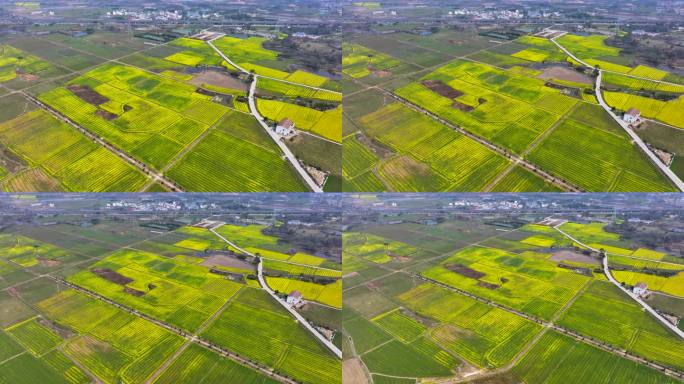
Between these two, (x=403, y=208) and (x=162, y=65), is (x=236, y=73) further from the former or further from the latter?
(x=403, y=208)

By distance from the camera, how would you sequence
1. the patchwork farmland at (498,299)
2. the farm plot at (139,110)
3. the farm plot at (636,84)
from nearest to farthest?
the patchwork farmland at (498,299)
the farm plot at (139,110)
the farm plot at (636,84)

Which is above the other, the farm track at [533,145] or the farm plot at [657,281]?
the farm track at [533,145]

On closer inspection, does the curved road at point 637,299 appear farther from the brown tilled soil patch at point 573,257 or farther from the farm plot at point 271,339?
the farm plot at point 271,339

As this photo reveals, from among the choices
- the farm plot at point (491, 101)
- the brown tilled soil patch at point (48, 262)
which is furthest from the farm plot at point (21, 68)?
the farm plot at point (491, 101)

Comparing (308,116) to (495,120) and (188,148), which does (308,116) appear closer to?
(188,148)

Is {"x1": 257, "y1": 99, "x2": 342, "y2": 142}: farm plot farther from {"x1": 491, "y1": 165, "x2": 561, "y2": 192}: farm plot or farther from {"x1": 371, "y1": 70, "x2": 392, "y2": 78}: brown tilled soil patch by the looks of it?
{"x1": 491, "y1": 165, "x2": 561, "y2": 192}: farm plot
